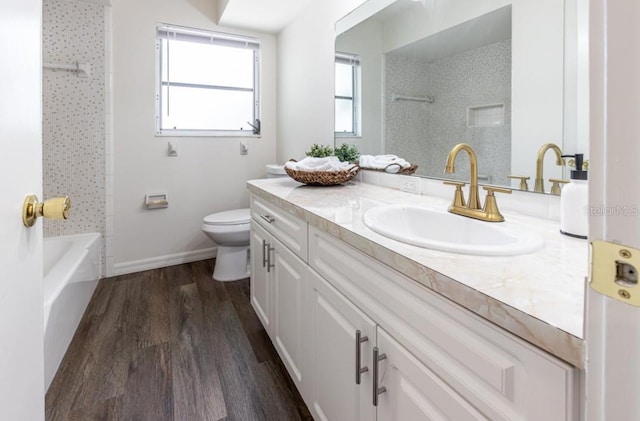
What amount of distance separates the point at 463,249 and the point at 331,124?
172 centimetres

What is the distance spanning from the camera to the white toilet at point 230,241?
2457 millimetres

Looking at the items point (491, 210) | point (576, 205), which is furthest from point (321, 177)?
point (576, 205)

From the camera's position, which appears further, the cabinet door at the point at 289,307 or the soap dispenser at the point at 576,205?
the cabinet door at the point at 289,307

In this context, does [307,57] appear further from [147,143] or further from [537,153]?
[537,153]

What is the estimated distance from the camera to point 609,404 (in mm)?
312

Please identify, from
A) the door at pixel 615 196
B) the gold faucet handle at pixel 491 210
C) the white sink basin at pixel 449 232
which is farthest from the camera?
the gold faucet handle at pixel 491 210

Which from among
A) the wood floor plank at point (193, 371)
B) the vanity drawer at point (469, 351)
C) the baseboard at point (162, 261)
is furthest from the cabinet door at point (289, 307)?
the baseboard at point (162, 261)

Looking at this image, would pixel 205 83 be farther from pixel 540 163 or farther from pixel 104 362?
pixel 540 163

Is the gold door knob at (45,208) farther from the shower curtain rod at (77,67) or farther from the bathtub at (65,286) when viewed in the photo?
the shower curtain rod at (77,67)

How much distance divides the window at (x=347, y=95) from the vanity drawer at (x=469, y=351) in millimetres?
1323

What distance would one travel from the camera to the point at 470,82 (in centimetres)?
127

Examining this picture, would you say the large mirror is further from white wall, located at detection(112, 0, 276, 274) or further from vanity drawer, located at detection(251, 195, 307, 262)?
white wall, located at detection(112, 0, 276, 274)

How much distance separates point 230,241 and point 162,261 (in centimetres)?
79

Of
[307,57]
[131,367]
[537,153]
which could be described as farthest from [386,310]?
[307,57]
